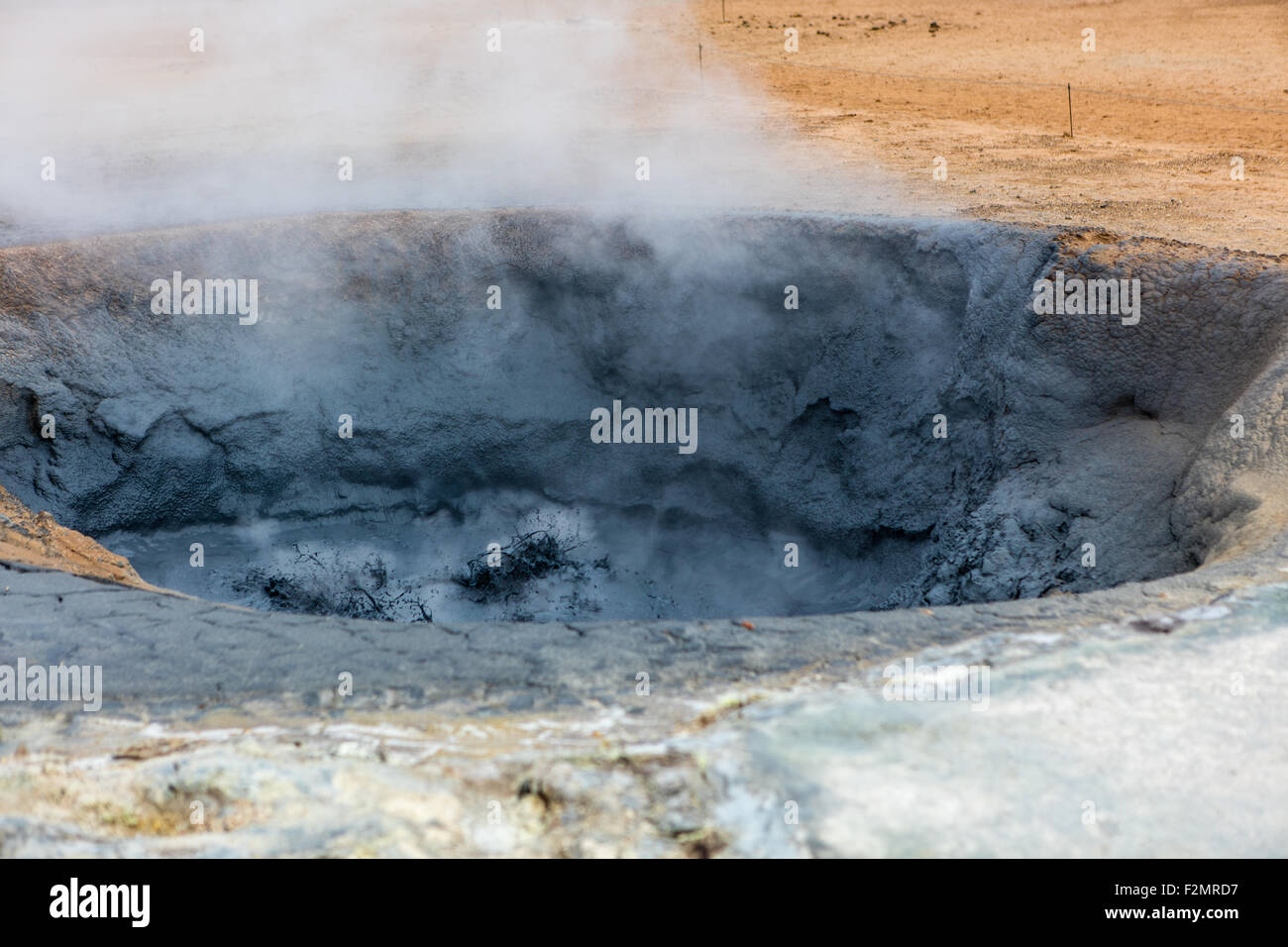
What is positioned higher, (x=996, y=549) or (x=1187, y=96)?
(x=1187, y=96)

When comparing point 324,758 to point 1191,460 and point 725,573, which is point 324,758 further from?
point 725,573

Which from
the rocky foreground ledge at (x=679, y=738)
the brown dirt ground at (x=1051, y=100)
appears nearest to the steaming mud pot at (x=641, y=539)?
the rocky foreground ledge at (x=679, y=738)

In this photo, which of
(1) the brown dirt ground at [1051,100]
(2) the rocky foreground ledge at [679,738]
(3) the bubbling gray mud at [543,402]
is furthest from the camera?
(1) the brown dirt ground at [1051,100]

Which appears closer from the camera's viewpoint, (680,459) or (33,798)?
(33,798)

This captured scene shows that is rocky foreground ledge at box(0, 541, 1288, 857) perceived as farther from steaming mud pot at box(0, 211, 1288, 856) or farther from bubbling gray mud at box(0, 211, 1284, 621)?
bubbling gray mud at box(0, 211, 1284, 621)

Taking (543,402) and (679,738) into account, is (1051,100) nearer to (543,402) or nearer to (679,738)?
(543,402)

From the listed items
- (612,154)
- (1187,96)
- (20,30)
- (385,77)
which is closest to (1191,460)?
(612,154)

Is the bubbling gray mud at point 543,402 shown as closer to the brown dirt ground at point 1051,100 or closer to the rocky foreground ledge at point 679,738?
the brown dirt ground at point 1051,100
